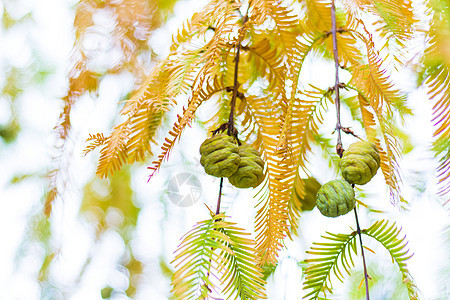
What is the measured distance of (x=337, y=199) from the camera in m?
0.39

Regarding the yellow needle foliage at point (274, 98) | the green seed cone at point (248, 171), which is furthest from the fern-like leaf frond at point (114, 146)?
the green seed cone at point (248, 171)

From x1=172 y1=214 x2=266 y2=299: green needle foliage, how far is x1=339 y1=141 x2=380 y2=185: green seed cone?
0.12 metres

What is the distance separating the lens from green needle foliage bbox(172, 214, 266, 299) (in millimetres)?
335

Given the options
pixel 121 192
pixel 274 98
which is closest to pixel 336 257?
pixel 274 98

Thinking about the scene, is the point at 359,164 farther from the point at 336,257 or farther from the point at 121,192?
the point at 121,192

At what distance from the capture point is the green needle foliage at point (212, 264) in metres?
0.33

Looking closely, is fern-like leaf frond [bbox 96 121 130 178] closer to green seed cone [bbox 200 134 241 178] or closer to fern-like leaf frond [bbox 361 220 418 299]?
green seed cone [bbox 200 134 241 178]

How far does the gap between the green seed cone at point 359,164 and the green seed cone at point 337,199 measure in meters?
0.01

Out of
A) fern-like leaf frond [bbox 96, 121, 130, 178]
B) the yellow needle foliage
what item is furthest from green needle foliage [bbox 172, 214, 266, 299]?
fern-like leaf frond [bbox 96, 121, 130, 178]

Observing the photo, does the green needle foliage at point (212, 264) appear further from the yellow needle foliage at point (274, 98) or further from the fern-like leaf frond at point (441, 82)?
the fern-like leaf frond at point (441, 82)

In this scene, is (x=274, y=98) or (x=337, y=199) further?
(x=274, y=98)

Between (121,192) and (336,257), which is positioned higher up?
(336,257)

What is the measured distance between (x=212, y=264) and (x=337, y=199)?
128mm

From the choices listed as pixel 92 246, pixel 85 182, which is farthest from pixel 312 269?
pixel 92 246
